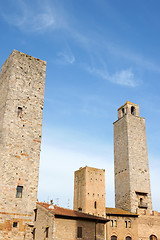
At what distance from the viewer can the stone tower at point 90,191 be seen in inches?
1261

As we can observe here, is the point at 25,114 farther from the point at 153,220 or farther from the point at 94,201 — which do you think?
the point at 153,220

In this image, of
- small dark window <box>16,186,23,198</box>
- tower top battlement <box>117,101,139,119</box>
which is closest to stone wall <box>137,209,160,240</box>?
tower top battlement <box>117,101,139,119</box>

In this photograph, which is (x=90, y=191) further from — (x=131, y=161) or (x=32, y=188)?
(x=32, y=188)

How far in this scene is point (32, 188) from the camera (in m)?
23.4

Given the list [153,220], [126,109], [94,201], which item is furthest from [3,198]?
[126,109]

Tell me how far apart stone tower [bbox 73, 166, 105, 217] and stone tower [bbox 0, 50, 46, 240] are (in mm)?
10172

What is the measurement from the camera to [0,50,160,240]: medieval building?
2222 centimetres

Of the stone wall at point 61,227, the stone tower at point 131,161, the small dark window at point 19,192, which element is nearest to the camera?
the stone wall at point 61,227

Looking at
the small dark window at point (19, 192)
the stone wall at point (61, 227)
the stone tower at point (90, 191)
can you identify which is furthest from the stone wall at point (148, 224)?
the small dark window at point (19, 192)

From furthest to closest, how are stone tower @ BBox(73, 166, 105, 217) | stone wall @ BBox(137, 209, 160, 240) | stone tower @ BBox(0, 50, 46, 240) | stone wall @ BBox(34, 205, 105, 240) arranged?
stone wall @ BBox(137, 209, 160, 240) → stone tower @ BBox(73, 166, 105, 217) → stone wall @ BBox(34, 205, 105, 240) → stone tower @ BBox(0, 50, 46, 240)

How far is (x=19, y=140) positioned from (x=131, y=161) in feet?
65.5

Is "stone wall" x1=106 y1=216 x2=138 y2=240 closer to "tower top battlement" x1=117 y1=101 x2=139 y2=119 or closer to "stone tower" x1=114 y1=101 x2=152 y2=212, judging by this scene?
"stone tower" x1=114 y1=101 x2=152 y2=212

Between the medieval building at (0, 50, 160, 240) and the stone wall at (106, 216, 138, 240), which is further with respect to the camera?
the stone wall at (106, 216, 138, 240)

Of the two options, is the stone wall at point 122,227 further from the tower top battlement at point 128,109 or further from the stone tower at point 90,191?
the tower top battlement at point 128,109
